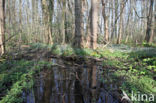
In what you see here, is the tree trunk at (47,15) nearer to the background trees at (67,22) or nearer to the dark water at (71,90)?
the background trees at (67,22)

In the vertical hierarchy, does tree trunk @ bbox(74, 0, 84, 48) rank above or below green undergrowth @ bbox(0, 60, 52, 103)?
above

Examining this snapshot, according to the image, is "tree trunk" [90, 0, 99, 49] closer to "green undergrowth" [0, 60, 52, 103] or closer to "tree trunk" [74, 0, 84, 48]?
"tree trunk" [74, 0, 84, 48]

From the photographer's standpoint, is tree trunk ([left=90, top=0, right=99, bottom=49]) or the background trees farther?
tree trunk ([left=90, top=0, right=99, bottom=49])

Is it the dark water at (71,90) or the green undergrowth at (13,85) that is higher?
the green undergrowth at (13,85)

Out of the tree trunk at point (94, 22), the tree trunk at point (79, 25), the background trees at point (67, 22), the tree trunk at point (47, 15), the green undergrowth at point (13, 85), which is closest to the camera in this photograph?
the green undergrowth at point (13, 85)

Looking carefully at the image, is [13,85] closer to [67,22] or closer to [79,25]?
[79,25]

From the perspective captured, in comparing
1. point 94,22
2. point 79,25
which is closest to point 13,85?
point 79,25

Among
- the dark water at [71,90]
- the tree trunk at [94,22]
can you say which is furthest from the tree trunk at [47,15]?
the dark water at [71,90]

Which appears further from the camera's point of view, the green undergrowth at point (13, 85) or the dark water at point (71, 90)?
the dark water at point (71, 90)

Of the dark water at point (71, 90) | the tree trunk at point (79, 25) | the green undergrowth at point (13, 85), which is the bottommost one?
the dark water at point (71, 90)

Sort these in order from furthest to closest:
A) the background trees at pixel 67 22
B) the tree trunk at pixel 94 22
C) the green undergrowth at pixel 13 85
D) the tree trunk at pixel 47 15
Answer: the tree trunk at pixel 47 15
the tree trunk at pixel 94 22
the background trees at pixel 67 22
the green undergrowth at pixel 13 85

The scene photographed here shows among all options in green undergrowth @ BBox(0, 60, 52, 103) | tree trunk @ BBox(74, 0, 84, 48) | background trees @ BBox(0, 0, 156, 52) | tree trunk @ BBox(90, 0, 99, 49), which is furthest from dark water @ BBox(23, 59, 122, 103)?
tree trunk @ BBox(74, 0, 84, 48)

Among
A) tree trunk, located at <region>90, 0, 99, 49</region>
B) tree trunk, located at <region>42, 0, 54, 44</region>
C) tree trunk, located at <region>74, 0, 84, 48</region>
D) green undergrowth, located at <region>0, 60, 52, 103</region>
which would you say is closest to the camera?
green undergrowth, located at <region>0, 60, 52, 103</region>

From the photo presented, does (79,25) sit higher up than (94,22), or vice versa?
(94,22)
